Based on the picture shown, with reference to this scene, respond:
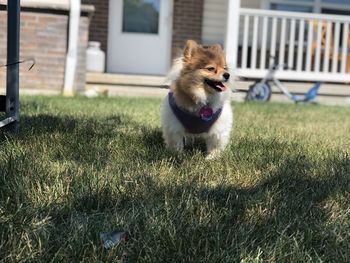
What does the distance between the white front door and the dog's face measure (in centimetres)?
728

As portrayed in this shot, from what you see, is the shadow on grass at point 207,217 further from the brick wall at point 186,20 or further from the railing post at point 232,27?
the brick wall at point 186,20

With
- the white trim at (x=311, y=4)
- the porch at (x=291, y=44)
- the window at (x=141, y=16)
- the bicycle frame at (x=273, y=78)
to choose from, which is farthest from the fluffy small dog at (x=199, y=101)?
the white trim at (x=311, y=4)

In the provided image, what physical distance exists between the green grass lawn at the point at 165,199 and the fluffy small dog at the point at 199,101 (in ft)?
0.47

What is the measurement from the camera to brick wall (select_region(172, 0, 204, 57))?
10.8 meters

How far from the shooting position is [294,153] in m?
3.96

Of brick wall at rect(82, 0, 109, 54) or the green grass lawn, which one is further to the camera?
brick wall at rect(82, 0, 109, 54)

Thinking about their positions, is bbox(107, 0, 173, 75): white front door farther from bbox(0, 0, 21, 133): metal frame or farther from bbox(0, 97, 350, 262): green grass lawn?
bbox(0, 0, 21, 133): metal frame

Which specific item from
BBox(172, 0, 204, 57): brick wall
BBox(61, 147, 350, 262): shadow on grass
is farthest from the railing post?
BBox(61, 147, 350, 262): shadow on grass

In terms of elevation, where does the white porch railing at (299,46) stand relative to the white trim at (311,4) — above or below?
below

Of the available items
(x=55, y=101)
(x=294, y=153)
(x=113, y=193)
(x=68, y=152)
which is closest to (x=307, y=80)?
(x=55, y=101)

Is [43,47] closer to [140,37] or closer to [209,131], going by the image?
[140,37]

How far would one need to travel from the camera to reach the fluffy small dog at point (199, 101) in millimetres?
3557

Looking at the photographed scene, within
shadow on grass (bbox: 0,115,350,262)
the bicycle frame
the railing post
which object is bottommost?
shadow on grass (bbox: 0,115,350,262)

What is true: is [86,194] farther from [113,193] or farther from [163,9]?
[163,9]
